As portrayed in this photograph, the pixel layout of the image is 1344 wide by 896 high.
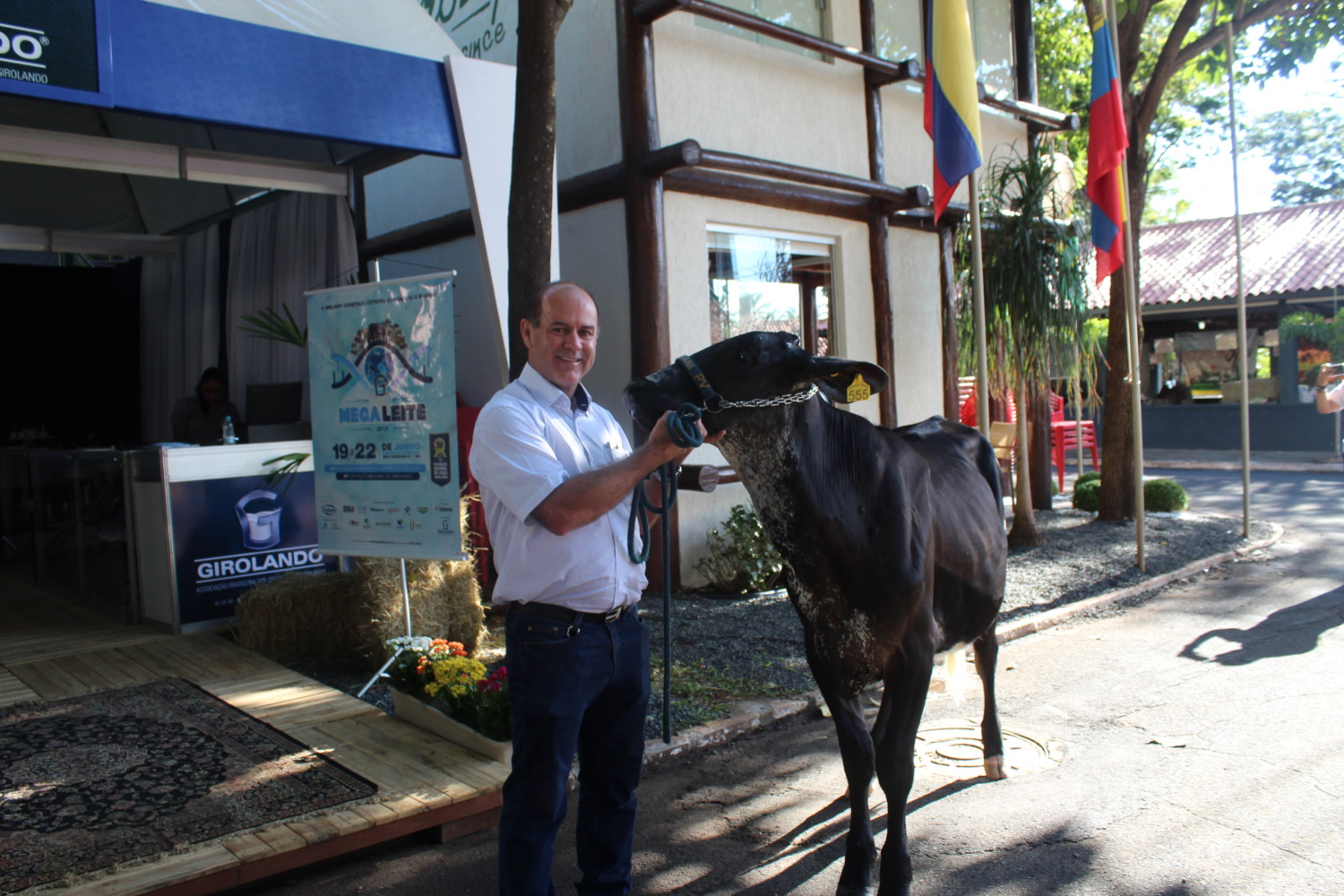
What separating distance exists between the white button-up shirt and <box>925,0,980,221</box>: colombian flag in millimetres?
4623

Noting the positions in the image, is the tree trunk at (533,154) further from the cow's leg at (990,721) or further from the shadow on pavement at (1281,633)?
the shadow on pavement at (1281,633)

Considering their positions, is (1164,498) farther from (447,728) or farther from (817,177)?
(447,728)

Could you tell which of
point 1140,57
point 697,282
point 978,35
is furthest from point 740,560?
point 978,35

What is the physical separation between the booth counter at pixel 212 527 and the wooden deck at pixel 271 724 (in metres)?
0.28

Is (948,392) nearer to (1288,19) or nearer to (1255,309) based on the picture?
(1288,19)

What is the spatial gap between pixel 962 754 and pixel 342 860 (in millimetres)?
2682

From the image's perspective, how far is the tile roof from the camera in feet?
59.3

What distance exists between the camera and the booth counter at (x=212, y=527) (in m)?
6.59

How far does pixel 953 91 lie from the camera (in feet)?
20.5

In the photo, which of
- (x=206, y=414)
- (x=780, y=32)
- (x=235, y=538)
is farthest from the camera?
(x=206, y=414)

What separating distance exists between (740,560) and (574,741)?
208 inches

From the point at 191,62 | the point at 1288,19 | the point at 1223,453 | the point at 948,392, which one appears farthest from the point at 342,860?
the point at 1223,453

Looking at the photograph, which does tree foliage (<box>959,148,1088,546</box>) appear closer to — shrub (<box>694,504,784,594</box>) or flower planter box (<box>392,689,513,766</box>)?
shrub (<box>694,504,784,594</box>)

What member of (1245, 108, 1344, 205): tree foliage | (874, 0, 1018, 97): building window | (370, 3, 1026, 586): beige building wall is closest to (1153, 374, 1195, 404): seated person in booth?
(874, 0, 1018, 97): building window
